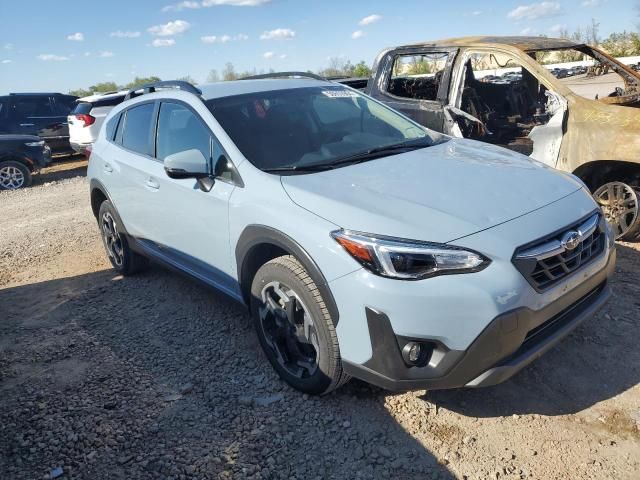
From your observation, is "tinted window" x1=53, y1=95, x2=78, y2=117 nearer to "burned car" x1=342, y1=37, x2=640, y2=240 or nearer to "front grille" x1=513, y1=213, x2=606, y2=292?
"burned car" x1=342, y1=37, x2=640, y2=240

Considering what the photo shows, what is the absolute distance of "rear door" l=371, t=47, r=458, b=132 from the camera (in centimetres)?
568

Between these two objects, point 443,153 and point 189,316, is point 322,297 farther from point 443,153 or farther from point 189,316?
point 189,316

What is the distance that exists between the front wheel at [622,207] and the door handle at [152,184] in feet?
12.2

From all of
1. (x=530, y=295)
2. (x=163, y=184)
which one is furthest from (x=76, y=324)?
(x=530, y=295)

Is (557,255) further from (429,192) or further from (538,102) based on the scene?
(538,102)

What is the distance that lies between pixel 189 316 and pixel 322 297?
1960 millimetres

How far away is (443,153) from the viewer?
11.5ft

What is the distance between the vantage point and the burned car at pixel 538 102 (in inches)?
181

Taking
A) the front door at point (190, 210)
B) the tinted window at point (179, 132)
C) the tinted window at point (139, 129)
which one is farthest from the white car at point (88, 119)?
the front door at point (190, 210)

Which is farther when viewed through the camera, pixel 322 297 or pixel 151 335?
pixel 151 335

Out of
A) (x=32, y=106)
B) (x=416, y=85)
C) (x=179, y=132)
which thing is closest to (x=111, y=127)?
(x=179, y=132)

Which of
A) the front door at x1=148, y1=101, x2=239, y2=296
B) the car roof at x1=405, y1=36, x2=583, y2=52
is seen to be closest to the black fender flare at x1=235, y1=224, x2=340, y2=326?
the front door at x1=148, y1=101, x2=239, y2=296

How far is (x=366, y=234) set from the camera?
8.23 ft

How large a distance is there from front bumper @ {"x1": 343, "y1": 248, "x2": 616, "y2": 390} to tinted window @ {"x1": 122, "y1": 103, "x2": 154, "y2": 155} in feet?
9.00
